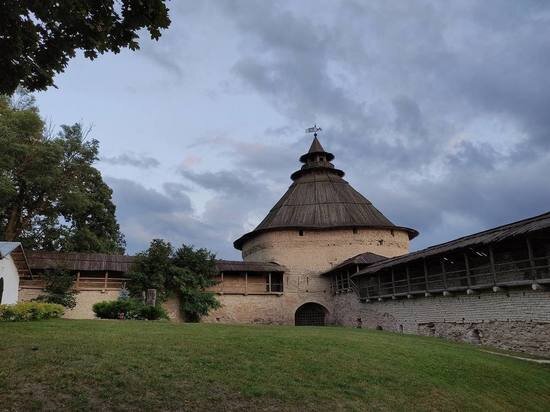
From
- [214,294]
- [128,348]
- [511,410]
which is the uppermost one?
[214,294]

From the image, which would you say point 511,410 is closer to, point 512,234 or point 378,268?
point 512,234

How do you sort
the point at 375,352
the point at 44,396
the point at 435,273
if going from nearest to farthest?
the point at 44,396
the point at 375,352
the point at 435,273

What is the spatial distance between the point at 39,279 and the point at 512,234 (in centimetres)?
2279

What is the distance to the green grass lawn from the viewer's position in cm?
680

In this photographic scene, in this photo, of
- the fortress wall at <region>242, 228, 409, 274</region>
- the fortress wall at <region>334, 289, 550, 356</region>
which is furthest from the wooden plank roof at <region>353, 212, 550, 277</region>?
the fortress wall at <region>242, 228, 409, 274</region>

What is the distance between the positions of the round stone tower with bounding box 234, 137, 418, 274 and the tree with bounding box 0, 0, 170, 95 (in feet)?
87.7

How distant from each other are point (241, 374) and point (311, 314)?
948 inches

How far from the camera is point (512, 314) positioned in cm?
1606

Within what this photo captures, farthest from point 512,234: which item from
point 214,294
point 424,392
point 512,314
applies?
point 214,294

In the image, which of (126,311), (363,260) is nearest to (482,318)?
(363,260)

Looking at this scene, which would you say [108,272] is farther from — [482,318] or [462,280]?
[482,318]

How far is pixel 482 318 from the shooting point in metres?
17.3

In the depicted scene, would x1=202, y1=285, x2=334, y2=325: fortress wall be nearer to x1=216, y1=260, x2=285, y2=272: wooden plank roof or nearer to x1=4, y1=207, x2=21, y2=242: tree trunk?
x1=216, y1=260, x2=285, y2=272: wooden plank roof

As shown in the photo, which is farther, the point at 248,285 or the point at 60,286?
the point at 248,285
